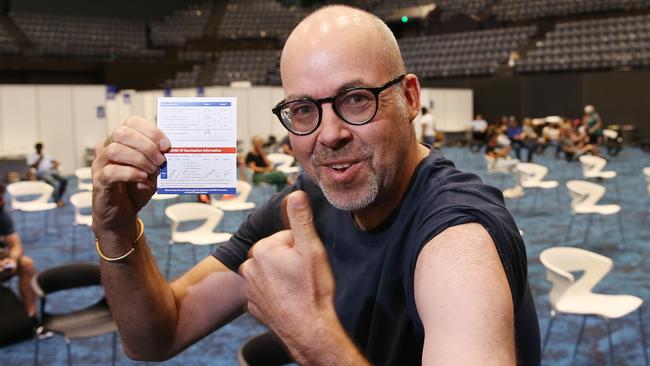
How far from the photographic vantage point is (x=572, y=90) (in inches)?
755

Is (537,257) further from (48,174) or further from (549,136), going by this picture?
(549,136)

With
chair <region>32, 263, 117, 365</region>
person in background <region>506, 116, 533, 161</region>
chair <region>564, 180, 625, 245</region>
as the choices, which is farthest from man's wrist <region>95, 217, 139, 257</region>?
person in background <region>506, 116, 533, 161</region>

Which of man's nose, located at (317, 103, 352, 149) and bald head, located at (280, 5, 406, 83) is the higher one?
bald head, located at (280, 5, 406, 83)

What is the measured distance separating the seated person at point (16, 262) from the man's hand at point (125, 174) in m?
3.65

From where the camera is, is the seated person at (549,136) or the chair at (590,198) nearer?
the chair at (590,198)

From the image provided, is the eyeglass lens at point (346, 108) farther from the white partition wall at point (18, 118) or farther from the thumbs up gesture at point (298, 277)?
the white partition wall at point (18, 118)

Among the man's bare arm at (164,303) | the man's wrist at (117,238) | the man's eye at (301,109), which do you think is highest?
the man's eye at (301,109)

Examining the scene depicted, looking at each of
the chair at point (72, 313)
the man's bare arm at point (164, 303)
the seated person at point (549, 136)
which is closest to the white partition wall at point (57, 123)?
the chair at point (72, 313)

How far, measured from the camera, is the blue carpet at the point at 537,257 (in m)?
4.16

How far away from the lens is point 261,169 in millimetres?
9188

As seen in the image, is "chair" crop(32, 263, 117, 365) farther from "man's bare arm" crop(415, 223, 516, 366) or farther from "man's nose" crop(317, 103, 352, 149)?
"man's bare arm" crop(415, 223, 516, 366)

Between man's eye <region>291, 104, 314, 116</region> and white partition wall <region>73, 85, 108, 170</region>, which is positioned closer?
man's eye <region>291, 104, 314, 116</region>

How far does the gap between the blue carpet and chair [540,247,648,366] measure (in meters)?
0.47

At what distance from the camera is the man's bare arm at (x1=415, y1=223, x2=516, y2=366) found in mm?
817
